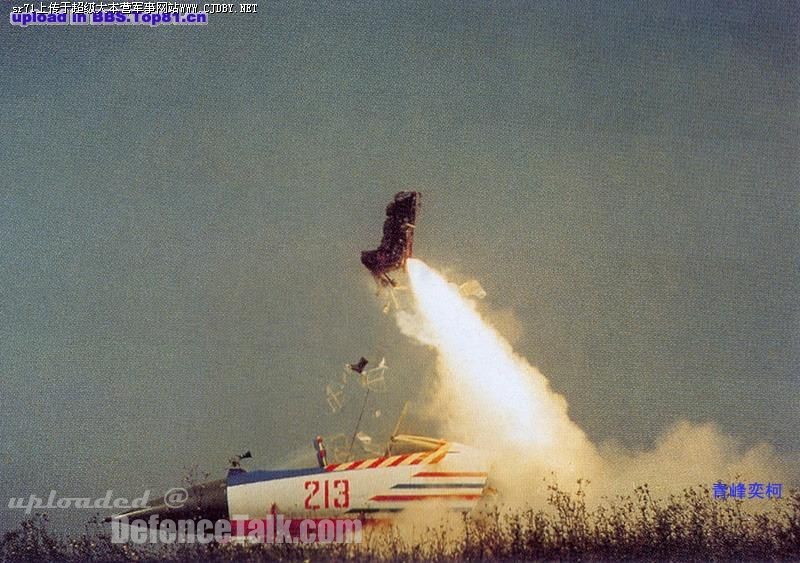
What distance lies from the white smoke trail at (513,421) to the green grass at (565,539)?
23cm

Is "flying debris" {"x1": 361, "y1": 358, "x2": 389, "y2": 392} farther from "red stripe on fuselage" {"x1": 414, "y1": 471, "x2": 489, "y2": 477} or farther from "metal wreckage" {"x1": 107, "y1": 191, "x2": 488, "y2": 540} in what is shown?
"red stripe on fuselage" {"x1": 414, "y1": 471, "x2": 489, "y2": 477}

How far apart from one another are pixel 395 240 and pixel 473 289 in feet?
3.49

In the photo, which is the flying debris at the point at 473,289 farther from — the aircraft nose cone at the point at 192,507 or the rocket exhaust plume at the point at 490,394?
the aircraft nose cone at the point at 192,507

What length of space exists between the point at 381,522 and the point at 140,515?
2580 mm

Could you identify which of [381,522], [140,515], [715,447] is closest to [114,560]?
[140,515]

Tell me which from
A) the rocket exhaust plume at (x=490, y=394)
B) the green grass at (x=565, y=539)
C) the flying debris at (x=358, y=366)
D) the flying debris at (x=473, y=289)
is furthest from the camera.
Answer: the flying debris at (x=473, y=289)

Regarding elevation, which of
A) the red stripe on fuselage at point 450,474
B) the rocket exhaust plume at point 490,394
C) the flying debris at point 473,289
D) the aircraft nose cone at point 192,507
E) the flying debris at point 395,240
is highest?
the flying debris at point 395,240

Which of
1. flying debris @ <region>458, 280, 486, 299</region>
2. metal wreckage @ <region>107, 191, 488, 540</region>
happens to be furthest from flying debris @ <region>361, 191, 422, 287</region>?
metal wreckage @ <region>107, 191, 488, 540</region>

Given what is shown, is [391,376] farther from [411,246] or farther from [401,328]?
[411,246]

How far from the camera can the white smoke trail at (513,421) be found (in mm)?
10211

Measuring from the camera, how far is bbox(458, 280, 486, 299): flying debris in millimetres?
10578

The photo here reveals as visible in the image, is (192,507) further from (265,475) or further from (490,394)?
(490,394)

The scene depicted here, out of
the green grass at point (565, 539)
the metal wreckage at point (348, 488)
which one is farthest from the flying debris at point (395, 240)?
the green grass at point (565, 539)

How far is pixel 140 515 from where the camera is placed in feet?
32.4
